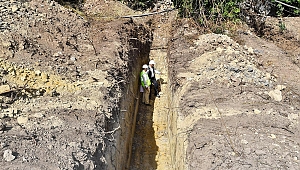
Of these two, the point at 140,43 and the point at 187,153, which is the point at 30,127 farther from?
the point at 140,43

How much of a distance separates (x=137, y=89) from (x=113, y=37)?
7.32 ft

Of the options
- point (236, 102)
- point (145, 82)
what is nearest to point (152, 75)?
point (145, 82)

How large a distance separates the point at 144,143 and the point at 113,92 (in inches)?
95.2

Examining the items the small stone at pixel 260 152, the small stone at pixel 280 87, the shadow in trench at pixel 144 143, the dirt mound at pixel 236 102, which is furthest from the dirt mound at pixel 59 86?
the small stone at pixel 280 87

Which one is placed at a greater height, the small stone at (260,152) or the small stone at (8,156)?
the small stone at (8,156)

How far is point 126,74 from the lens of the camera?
868 centimetres

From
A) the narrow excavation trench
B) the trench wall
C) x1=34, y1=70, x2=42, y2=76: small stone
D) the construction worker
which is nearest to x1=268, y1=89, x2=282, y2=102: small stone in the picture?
the narrow excavation trench

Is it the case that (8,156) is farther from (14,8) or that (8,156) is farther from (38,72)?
(14,8)

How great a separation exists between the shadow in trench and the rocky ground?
3.5 inches

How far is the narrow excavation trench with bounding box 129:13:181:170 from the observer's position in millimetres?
8156

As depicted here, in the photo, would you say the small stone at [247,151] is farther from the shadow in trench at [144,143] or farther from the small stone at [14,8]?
the small stone at [14,8]

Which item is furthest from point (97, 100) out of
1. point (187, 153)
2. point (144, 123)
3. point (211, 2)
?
point (211, 2)

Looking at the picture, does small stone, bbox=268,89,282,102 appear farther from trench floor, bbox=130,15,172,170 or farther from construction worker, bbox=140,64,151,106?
construction worker, bbox=140,64,151,106

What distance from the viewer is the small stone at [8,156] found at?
14.6 feet
